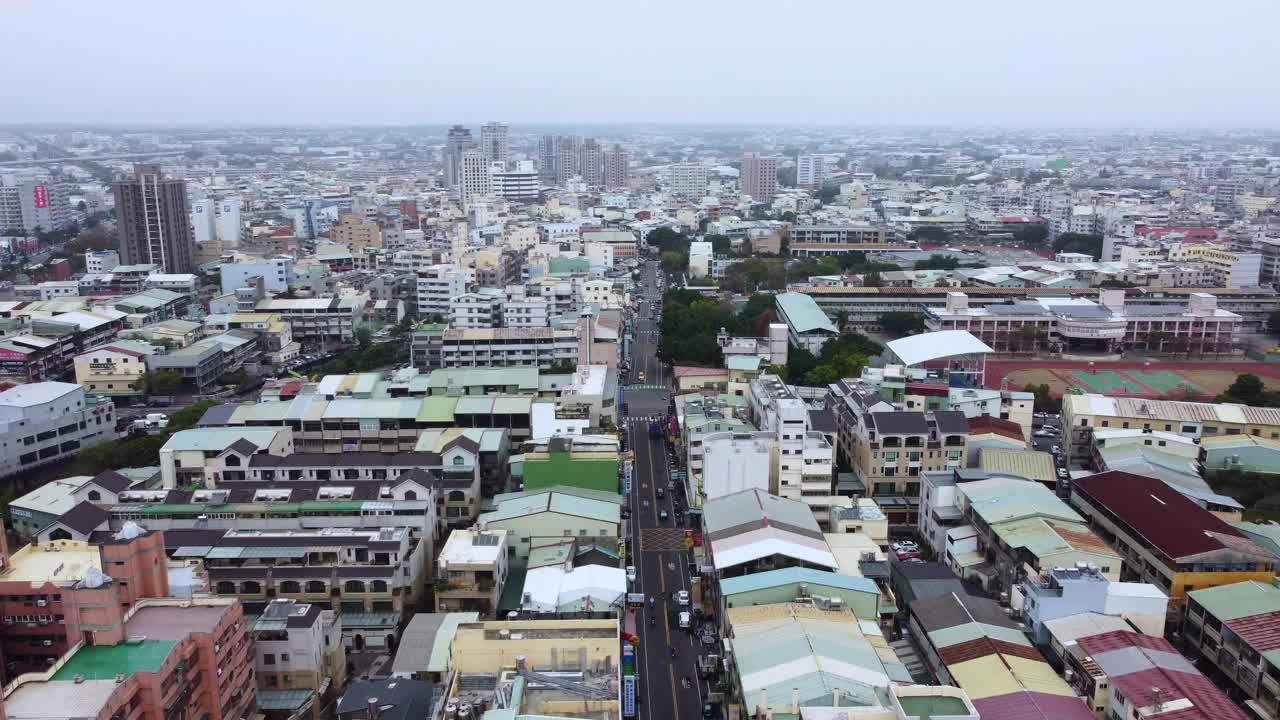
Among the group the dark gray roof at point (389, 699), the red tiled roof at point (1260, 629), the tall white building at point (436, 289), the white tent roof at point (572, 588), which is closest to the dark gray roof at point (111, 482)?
the white tent roof at point (572, 588)

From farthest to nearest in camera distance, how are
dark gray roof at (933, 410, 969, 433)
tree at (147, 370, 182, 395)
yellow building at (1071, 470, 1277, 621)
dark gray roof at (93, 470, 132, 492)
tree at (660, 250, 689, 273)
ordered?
tree at (660, 250, 689, 273) → tree at (147, 370, 182, 395) → dark gray roof at (933, 410, 969, 433) → dark gray roof at (93, 470, 132, 492) → yellow building at (1071, 470, 1277, 621)

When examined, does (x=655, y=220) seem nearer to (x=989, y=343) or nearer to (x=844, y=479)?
(x=989, y=343)

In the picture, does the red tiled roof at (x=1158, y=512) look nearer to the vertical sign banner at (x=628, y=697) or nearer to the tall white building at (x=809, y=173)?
the vertical sign banner at (x=628, y=697)

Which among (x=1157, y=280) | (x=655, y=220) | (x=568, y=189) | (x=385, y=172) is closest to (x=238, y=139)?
(x=385, y=172)

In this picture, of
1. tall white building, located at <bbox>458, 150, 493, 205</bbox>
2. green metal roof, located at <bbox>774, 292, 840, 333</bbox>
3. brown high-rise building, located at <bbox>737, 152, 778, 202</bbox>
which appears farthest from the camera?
brown high-rise building, located at <bbox>737, 152, 778, 202</bbox>

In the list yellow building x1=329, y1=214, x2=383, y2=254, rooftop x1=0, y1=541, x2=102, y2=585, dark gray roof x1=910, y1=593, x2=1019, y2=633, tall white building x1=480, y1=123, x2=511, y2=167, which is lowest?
dark gray roof x1=910, y1=593, x2=1019, y2=633

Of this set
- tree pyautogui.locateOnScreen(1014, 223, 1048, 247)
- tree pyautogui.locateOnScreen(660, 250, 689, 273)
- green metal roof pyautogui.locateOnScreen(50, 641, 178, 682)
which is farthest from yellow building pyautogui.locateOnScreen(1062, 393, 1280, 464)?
tree pyautogui.locateOnScreen(1014, 223, 1048, 247)

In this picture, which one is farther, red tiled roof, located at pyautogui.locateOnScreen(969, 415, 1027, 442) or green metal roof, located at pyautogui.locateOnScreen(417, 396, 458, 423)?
green metal roof, located at pyautogui.locateOnScreen(417, 396, 458, 423)

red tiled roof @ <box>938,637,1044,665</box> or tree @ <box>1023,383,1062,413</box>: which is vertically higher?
red tiled roof @ <box>938,637,1044,665</box>

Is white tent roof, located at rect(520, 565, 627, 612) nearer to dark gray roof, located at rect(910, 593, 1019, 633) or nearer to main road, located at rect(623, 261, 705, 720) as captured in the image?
main road, located at rect(623, 261, 705, 720)
